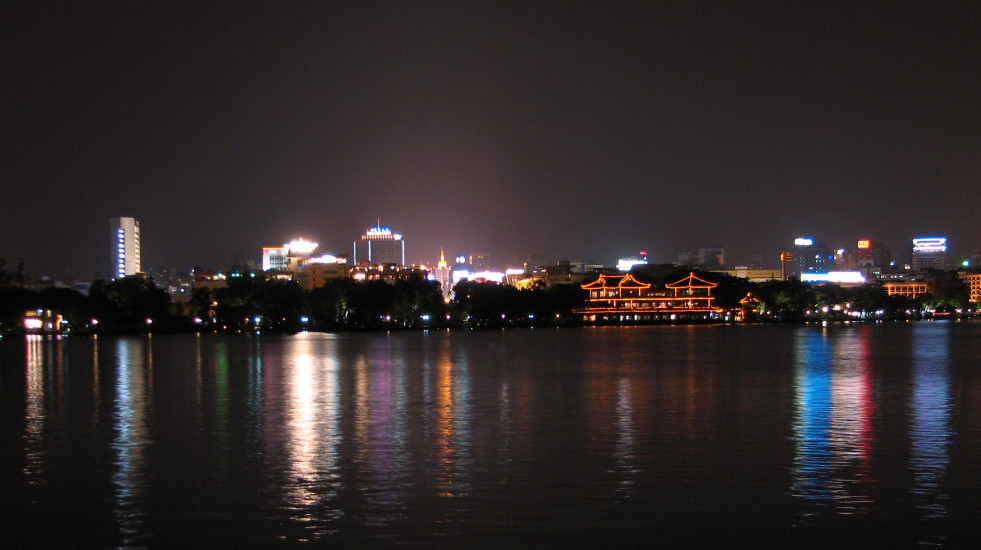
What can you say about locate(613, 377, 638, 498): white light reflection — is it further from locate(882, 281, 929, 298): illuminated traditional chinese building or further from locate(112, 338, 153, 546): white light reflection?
locate(882, 281, 929, 298): illuminated traditional chinese building

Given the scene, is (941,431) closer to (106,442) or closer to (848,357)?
(106,442)

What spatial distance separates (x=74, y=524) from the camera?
38.0 feet

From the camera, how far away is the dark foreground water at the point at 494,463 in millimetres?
11109

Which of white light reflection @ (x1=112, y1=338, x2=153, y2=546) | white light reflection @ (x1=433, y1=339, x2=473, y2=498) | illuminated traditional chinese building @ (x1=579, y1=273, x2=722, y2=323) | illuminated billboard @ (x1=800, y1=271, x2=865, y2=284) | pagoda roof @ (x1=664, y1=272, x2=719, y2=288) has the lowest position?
white light reflection @ (x1=433, y1=339, x2=473, y2=498)

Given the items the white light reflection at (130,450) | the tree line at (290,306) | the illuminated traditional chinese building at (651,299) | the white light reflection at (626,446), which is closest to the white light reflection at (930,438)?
the white light reflection at (626,446)

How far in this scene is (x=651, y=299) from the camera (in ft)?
445

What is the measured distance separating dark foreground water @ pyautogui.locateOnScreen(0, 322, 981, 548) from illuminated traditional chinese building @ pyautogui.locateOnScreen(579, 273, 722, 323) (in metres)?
101

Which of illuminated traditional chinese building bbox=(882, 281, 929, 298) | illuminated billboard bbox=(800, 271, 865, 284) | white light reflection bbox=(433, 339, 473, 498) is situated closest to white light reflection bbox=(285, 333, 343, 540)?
white light reflection bbox=(433, 339, 473, 498)

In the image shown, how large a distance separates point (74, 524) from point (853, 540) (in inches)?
351

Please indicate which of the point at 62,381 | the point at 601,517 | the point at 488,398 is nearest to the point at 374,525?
the point at 601,517

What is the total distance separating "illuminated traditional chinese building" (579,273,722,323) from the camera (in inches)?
5217

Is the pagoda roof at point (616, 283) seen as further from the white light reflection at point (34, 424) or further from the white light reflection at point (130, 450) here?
the white light reflection at point (130, 450)

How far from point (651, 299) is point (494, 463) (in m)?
123

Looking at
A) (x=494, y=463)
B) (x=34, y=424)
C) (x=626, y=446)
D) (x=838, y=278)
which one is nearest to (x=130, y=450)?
(x=34, y=424)
